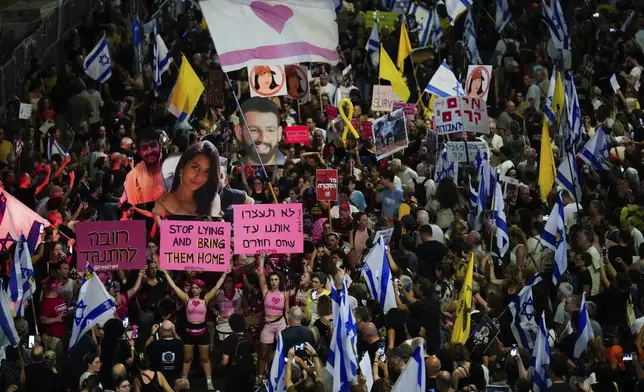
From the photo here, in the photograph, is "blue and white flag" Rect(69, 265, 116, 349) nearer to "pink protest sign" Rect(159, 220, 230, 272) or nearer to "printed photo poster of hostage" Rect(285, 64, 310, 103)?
"pink protest sign" Rect(159, 220, 230, 272)

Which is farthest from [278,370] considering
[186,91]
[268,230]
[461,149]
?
[186,91]

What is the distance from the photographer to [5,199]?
25.4 m

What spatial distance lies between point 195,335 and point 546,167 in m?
6.68

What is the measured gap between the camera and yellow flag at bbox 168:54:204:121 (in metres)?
30.1

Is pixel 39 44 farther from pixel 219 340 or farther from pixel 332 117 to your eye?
pixel 219 340

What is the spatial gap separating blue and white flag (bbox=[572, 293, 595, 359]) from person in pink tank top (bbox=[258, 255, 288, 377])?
3661 mm

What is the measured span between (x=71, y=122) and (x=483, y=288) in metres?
11.3

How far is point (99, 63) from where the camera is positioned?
111 ft

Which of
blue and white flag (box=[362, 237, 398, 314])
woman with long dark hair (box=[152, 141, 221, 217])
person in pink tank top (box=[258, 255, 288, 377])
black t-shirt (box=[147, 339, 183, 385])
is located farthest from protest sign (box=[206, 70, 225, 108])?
black t-shirt (box=[147, 339, 183, 385])

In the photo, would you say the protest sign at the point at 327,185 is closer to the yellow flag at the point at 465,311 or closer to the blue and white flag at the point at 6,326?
the yellow flag at the point at 465,311

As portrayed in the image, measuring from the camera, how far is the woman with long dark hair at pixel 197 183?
85.5 feet

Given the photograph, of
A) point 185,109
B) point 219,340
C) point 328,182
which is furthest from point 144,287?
point 185,109

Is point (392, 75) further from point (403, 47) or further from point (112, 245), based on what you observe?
point (112, 245)

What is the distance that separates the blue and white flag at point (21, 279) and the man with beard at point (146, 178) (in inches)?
121
